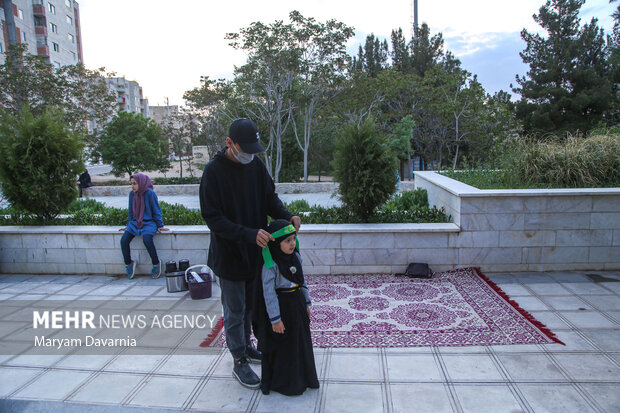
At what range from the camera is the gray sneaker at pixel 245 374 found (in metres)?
3.29

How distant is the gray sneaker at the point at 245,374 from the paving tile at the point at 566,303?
3.32m

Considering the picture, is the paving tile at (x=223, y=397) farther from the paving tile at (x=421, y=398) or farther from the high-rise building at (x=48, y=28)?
the high-rise building at (x=48, y=28)

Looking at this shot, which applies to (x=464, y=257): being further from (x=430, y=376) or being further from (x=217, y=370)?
(x=217, y=370)

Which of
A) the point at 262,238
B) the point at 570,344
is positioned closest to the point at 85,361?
the point at 262,238

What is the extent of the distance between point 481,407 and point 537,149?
5571 millimetres

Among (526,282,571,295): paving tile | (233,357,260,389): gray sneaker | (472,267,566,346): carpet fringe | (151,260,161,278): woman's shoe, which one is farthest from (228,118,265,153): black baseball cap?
(526,282,571,295): paving tile

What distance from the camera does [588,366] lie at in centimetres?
345

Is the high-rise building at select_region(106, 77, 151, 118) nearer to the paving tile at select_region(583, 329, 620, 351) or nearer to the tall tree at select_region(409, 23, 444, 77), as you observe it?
the tall tree at select_region(409, 23, 444, 77)

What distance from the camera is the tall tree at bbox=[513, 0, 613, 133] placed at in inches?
924

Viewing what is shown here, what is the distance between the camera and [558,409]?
2.90 metres

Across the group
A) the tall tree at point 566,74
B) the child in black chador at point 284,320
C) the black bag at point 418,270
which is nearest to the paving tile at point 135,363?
the child in black chador at point 284,320

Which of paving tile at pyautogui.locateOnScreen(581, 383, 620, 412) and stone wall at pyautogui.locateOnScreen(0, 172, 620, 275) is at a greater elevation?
stone wall at pyautogui.locateOnScreen(0, 172, 620, 275)

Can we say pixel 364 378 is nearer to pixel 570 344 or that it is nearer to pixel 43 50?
pixel 570 344

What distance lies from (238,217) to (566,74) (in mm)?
26586
